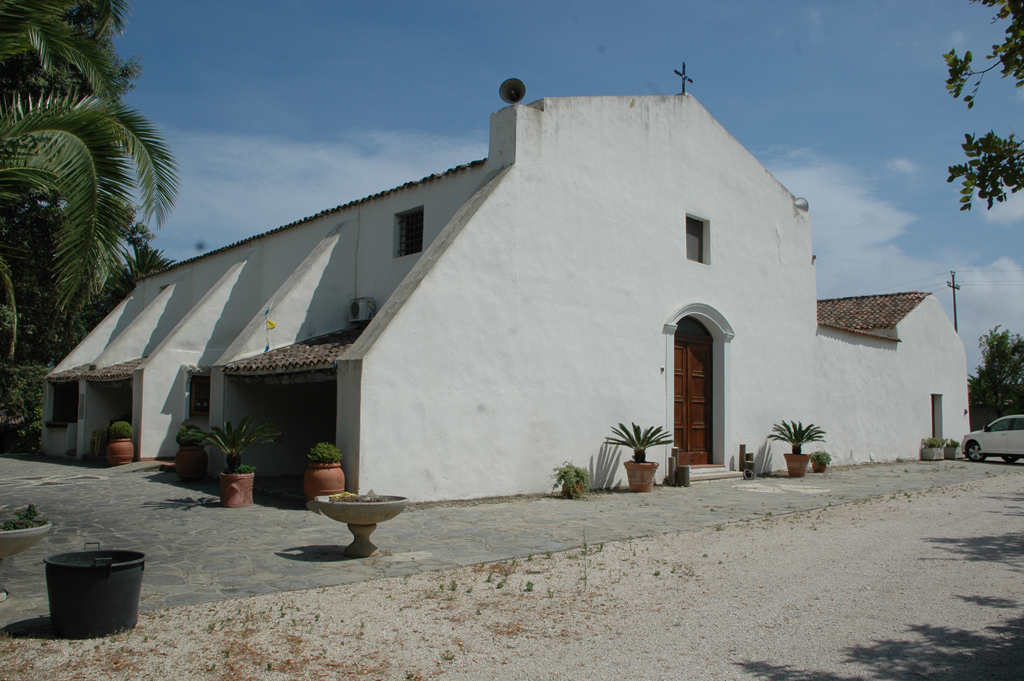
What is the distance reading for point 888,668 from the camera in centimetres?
430

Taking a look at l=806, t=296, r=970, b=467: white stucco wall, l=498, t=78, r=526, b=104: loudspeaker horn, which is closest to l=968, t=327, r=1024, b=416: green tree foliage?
l=806, t=296, r=970, b=467: white stucco wall

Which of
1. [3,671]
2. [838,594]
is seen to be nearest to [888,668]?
[838,594]

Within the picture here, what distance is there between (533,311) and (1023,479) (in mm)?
12577

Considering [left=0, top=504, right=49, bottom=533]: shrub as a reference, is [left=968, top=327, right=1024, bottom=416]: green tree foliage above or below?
above

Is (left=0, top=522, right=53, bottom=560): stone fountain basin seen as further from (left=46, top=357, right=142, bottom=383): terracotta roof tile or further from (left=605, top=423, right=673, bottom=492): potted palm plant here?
(left=46, top=357, right=142, bottom=383): terracotta roof tile

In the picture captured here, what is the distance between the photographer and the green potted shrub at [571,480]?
487 inches

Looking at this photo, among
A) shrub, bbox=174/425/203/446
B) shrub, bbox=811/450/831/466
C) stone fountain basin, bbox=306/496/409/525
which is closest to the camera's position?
stone fountain basin, bbox=306/496/409/525

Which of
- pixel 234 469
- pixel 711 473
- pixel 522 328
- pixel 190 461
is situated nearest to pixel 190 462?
pixel 190 461

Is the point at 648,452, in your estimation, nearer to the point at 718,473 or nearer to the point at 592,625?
the point at 718,473

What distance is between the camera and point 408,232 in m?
14.5

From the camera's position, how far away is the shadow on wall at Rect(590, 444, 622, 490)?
530 inches

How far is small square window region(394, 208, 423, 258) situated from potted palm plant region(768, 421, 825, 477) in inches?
371

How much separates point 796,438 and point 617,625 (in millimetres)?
13349

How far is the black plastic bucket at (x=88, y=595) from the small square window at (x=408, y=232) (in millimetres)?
9926
